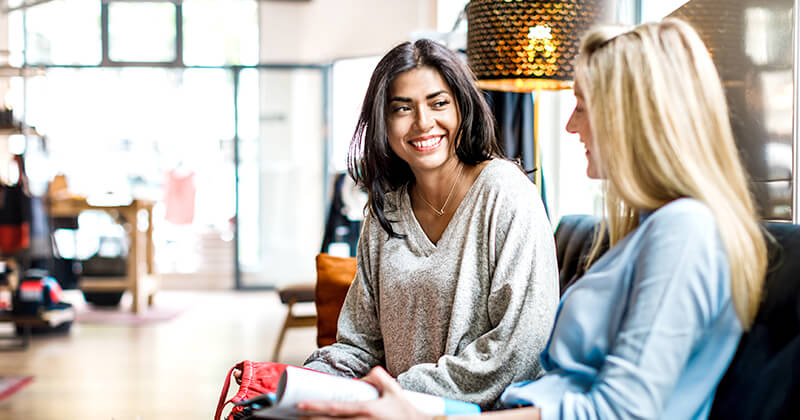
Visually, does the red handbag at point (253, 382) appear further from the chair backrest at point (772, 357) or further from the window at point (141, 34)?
the window at point (141, 34)

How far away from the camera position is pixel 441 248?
4.95 feet

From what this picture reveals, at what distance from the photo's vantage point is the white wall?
7332mm

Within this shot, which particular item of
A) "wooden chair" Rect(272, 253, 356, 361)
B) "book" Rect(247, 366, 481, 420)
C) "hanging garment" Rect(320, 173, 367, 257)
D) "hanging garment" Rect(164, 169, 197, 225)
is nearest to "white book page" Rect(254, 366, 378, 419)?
"book" Rect(247, 366, 481, 420)

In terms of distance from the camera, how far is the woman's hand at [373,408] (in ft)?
3.21

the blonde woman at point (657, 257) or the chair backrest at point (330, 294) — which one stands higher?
the blonde woman at point (657, 257)

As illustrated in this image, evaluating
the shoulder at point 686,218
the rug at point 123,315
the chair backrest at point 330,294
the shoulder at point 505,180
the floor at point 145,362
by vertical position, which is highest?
the shoulder at point 505,180

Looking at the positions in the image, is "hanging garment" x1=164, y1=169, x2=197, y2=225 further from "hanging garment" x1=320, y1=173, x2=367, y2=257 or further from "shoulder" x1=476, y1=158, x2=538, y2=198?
"shoulder" x1=476, y1=158, x2=538, y2=198

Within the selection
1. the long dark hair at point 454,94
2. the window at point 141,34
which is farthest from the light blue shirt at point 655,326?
the window at point 141,34

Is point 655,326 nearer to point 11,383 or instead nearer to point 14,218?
point 11,383

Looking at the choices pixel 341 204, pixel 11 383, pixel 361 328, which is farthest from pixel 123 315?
pixel 361 328

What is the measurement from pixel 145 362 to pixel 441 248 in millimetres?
3408

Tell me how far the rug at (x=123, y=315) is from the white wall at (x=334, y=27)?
2.87m

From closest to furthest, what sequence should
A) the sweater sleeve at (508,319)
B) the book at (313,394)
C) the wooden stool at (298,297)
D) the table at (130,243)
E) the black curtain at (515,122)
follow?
the book at (313,394) → the sweater sleeve at (508,319) → the black curtain at (515,122) → the wooden stool at (298,297) → the table at (130,243)

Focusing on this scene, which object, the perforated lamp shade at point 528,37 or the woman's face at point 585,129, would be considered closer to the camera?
the woman's face at point 585,129
